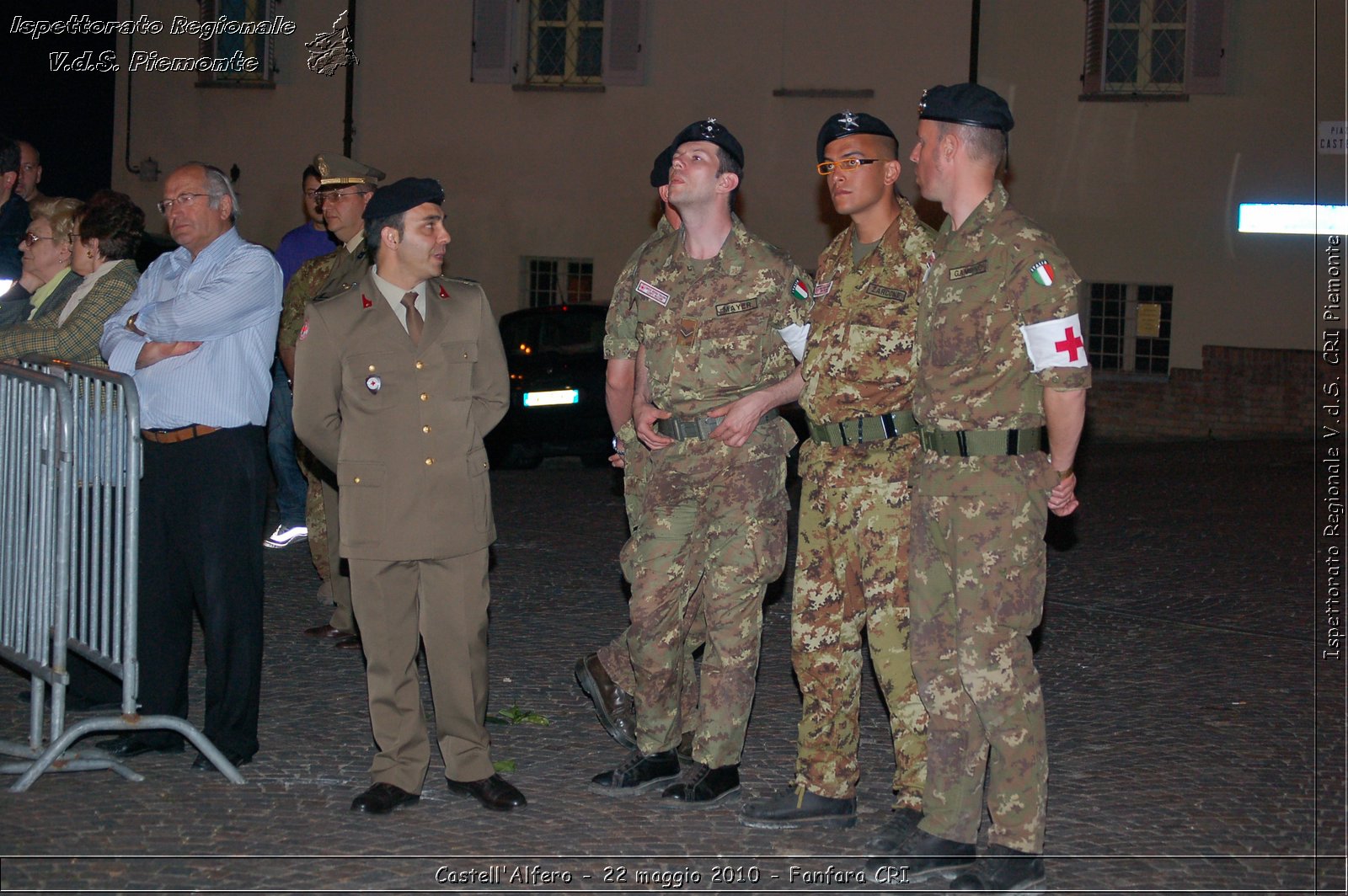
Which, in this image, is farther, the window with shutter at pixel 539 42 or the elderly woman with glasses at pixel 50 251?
the window with shutter at pixel 539 42

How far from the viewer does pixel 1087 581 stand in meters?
10.0

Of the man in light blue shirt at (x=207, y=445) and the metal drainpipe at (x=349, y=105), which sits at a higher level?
the metal drainpipe at (x=349, y=105)

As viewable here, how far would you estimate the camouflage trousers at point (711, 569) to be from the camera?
5586 millimetres

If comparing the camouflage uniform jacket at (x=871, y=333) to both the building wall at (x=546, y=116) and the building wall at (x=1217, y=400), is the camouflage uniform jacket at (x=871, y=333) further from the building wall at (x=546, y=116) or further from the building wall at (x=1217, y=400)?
the building wall at (x=1217, y=400)

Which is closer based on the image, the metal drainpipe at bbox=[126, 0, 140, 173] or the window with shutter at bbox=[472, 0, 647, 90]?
the window with shutter at bbox=[472, 0, 647, 90]

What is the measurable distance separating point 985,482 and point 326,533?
4542mm

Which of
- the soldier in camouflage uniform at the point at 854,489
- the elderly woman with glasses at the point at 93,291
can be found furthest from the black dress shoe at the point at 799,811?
the elderly woman with glasses at the point at 93,291

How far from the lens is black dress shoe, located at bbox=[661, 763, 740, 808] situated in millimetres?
5566

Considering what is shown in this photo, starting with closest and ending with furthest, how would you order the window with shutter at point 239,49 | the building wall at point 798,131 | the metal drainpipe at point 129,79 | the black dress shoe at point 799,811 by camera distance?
1. the black dress shoe at point 799,811
2. the building wall at point 798,131
3. the window with shutter at point 239,49
4. the metal drainpipe at point 129,79

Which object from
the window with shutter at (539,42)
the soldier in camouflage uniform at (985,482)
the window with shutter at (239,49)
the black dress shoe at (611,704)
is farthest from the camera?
the window with shutter at (239,49)

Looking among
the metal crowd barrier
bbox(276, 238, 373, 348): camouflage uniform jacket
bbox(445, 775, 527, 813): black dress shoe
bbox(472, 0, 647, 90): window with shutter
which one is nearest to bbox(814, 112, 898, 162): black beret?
bbox(445, 775, 527, 813): black dress shoe

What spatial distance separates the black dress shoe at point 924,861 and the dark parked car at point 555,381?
34.7ft

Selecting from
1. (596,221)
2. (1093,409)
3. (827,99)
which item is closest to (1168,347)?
(1093,409)

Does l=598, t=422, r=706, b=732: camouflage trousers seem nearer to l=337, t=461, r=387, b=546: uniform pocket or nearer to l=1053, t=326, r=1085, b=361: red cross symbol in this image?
l=337, t=461, r=387, b=546: uniform pocket
